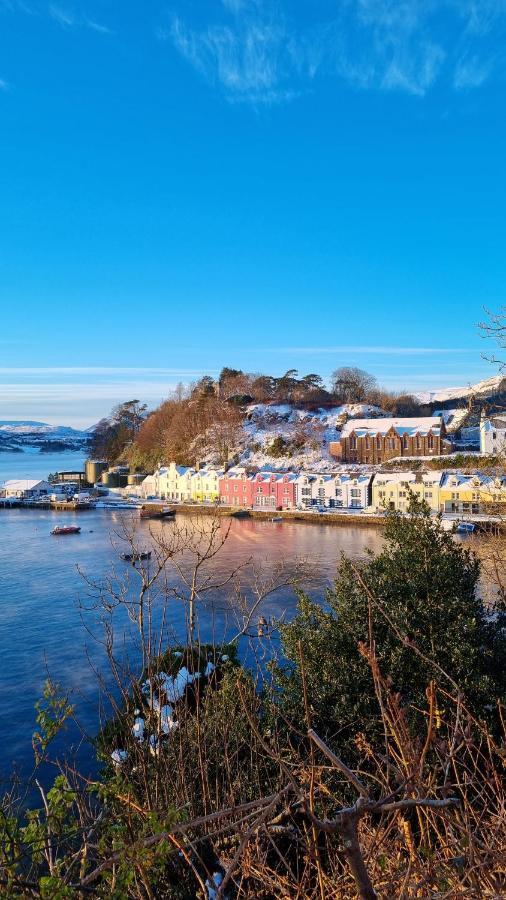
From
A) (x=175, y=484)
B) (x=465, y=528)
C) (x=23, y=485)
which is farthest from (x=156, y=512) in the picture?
(x=465, y=528)

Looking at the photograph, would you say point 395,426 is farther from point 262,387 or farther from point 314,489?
point 262,387

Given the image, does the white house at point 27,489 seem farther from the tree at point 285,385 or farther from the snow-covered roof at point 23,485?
the tree at point 285,385

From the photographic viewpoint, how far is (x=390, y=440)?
3192 cm

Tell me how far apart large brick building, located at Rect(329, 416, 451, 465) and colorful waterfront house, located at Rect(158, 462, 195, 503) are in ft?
28.6

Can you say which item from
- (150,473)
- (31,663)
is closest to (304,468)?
(150,473)

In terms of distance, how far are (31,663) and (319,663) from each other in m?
6.20

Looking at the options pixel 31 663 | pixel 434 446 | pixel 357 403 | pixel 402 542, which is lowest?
pixel 31 663

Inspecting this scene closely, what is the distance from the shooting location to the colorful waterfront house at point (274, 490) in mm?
26797

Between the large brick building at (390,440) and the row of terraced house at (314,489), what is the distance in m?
5.17

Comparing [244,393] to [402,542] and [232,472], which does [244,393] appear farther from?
[402,542]

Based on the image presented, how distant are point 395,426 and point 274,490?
356 inches

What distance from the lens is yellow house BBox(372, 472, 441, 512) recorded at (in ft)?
75.5

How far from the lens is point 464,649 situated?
13.1ft

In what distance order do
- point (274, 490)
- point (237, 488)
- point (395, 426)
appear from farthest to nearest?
1. point (395, 426)
2. point (237, 488)
3. point (274, 490)
